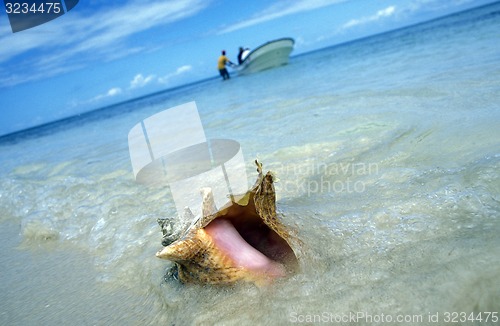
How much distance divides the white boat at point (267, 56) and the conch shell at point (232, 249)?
21162 millimetres

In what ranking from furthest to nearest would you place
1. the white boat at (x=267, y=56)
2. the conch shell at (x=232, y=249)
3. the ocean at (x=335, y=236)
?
the white boat at (x=267, y=56) → the conch shell at (x=232, y=249) → the ocean at (x=335, y=236)

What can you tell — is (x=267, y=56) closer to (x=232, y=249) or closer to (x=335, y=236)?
(x=335, y=236)

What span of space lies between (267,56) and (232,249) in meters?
22.2

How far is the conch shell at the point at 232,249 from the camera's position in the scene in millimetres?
1382

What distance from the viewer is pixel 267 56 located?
2222 cm

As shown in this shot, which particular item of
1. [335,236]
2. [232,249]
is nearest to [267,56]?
[335,236]

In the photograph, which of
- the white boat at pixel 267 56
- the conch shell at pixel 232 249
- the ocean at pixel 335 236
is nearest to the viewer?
the ocean at pixel 335 236

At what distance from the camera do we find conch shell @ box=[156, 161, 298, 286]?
54.4 inches

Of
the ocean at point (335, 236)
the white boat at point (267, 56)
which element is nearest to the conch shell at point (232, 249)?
the ocean at point (335, 236)

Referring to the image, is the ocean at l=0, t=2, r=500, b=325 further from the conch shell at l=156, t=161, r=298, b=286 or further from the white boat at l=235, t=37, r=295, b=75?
the white boat at l=235, t=37, r=295, b=75

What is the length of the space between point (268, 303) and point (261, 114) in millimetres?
5244

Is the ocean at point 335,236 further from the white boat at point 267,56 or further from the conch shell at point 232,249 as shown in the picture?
the white boat at point 267,56

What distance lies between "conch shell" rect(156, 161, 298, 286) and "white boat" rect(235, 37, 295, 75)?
69.4 ft

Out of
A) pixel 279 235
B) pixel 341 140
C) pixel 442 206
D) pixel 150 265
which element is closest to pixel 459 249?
pixel 442 206
